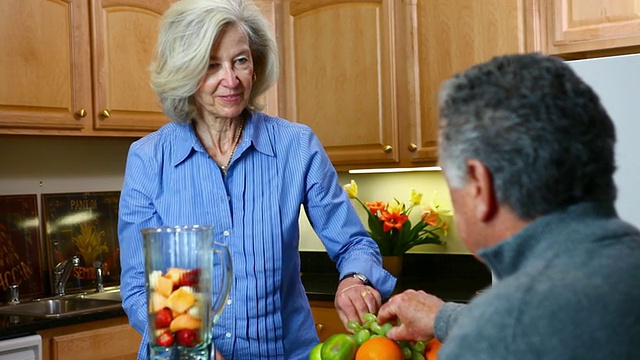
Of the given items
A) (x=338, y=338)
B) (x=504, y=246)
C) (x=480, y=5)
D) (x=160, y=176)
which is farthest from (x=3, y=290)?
(x=504, y=246)

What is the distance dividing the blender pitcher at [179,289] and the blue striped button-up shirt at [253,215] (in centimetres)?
52

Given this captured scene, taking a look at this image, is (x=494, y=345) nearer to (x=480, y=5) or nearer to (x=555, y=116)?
(x=555, y=116)

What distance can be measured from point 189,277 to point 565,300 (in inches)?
24.5

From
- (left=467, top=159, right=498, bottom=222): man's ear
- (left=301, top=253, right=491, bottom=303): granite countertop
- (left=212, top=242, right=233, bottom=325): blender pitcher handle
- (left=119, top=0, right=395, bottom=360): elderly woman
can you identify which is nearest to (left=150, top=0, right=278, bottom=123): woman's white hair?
(left=119, top=0, right=395, bottom=360): elderly woman

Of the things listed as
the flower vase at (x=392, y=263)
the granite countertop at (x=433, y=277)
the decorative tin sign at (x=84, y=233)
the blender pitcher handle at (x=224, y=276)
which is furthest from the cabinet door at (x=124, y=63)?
the blender pitcher handle at (x=224, y=276)

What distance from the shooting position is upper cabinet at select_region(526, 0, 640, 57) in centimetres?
293

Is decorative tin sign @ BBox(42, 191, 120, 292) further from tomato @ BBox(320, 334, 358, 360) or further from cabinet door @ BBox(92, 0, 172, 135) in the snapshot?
tomato @ BBox(320, 334, 358, 360)

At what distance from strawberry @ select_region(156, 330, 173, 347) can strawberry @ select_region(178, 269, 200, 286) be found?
75 millimetres

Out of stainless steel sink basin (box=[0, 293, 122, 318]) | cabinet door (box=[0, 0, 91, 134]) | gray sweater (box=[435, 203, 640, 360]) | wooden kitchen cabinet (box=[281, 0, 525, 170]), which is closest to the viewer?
gray sweater (box=[435, 203, 640, 360])

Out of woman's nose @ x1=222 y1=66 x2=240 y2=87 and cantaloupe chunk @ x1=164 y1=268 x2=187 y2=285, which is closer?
cantaloupe chunk @ x1=164 y1=268 x2=187 y2=285

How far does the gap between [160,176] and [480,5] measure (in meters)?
1.83

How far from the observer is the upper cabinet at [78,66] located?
308 centimetres

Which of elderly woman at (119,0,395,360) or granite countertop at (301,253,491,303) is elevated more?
elderly woman at (119,0,395,360)

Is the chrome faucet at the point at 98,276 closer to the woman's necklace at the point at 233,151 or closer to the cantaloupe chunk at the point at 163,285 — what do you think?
the woman's necklace at the point at 233,151
